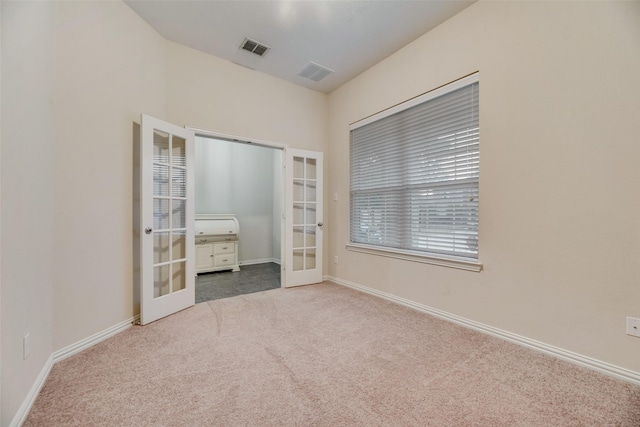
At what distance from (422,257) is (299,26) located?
2707 mm

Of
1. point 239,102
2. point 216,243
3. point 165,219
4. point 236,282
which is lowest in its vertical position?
point 236,282

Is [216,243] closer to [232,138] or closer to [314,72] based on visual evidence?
[232,138]

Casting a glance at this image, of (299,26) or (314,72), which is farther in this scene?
(314,72)

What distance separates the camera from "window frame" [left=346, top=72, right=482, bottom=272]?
2.33 metres

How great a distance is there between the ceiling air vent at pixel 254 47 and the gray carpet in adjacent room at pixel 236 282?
3019mm

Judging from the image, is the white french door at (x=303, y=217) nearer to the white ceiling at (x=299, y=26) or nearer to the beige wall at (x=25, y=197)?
the white ceiling at (x=299, y=26)

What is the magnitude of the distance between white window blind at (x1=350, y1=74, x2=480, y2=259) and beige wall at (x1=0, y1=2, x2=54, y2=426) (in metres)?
2.99

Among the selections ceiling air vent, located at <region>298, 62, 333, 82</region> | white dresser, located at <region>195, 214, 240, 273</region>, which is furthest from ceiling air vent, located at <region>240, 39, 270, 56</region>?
white dresser, located at <region>195, 214, 240, 273</region>

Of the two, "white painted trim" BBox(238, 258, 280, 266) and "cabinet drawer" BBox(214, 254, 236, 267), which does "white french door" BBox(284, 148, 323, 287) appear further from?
"white painted trim" BBox(238, 258, 280, 266)

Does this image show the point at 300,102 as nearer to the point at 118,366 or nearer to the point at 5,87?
the point at 5,87

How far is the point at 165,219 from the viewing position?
2.59 metres

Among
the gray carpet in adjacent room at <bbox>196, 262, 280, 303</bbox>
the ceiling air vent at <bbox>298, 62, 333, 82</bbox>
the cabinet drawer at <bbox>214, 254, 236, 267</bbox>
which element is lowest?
the gray carpet in adjacent room at <bbox>196, 262, 280, 303</bbox>

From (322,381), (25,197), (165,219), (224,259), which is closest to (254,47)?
(165,219)

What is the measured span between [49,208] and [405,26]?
3414 millimetres
